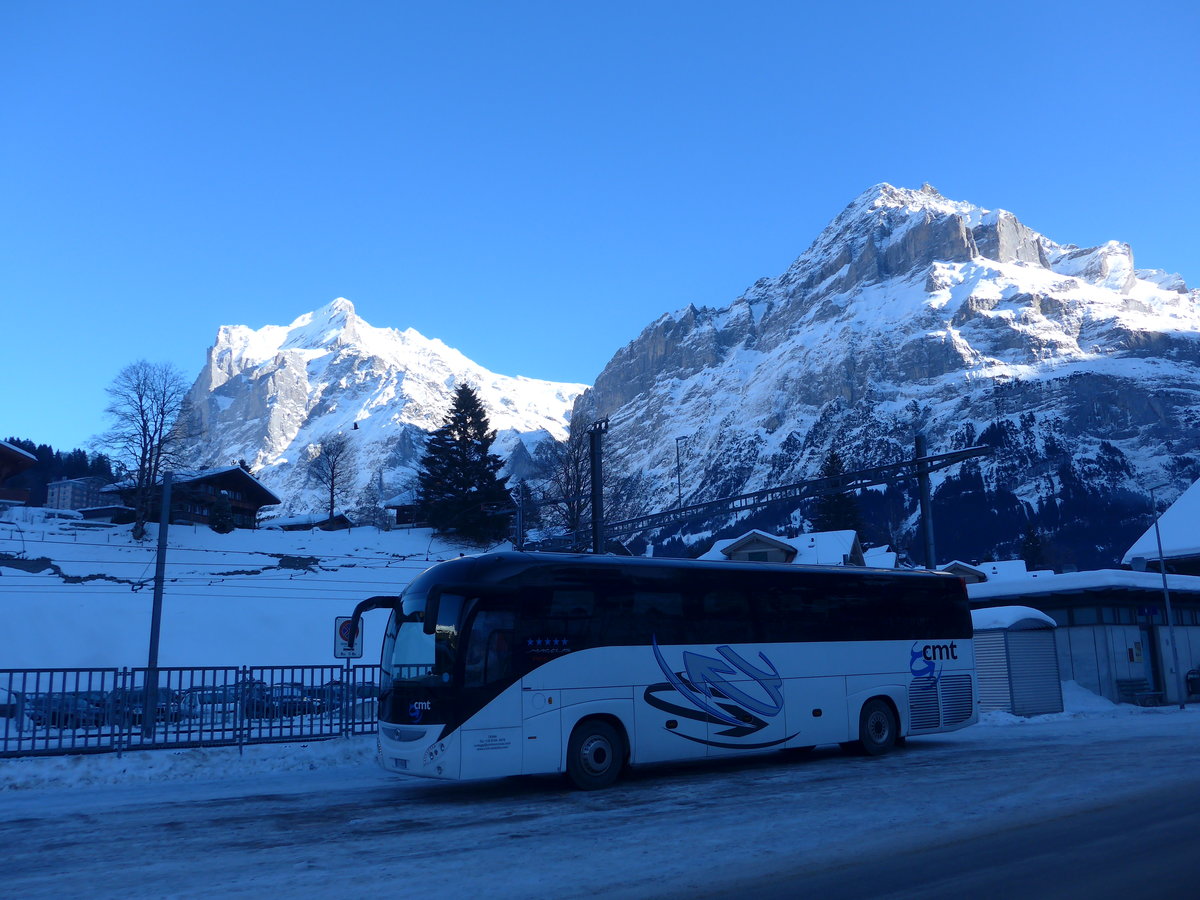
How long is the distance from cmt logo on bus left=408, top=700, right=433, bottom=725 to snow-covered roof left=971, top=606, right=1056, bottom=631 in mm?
21548

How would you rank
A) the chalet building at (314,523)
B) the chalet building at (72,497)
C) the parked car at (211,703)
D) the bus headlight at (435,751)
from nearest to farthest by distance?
the bus headlight at (435,751) → the parked car at (211,703) → the chalet building at (314,523) → the chalet building at (72,497)

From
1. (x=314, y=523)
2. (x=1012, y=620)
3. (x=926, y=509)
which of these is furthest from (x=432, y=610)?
(x=314, y=523)

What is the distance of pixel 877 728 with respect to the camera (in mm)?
18234

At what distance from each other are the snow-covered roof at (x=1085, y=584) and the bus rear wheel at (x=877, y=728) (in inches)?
615

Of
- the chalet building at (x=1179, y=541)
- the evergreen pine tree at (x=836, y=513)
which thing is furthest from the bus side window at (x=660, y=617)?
the evergreen pine tree at (x=836, y=513)

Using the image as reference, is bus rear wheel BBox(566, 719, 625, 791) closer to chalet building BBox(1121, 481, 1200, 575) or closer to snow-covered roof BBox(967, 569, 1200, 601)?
snow-covered roof BBox(967, 569, 1200, 601)

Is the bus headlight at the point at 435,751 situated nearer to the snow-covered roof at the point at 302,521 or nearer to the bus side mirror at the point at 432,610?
the bus side mirror at the point at 432,610

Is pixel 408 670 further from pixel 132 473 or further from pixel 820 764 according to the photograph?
pixel 132 473

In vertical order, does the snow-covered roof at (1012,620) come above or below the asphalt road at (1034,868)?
above

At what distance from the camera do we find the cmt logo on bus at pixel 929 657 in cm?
1898

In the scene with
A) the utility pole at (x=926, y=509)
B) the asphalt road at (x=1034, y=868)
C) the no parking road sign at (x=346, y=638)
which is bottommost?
the asphalt road at (x=1034, y=868)

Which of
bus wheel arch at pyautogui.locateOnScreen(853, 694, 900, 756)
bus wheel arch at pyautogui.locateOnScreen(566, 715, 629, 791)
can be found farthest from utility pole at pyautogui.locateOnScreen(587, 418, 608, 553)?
bus wheel arch at pyautogui.locateOnScreen(566, 715, 629, 791)

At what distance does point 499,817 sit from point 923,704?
1053 cm

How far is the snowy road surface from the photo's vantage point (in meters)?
8.29
